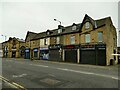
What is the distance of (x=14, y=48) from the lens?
205ft

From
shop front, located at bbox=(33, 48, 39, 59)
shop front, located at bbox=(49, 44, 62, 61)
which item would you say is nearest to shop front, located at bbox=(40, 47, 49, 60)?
shop front, located at bbox=(49, 44, 62, 61)

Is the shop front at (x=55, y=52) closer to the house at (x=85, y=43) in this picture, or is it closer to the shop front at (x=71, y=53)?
the house at (x=85, y=43)

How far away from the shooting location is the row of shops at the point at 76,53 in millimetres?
27188

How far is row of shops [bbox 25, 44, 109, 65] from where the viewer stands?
27.2 metres

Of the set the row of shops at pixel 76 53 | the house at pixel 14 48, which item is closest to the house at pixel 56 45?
the row of shops at pixel 76 53

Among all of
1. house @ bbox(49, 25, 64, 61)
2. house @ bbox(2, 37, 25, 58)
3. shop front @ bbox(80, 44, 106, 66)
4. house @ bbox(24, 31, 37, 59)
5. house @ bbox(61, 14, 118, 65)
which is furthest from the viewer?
house @ bbox(2, 37, 25, 58)

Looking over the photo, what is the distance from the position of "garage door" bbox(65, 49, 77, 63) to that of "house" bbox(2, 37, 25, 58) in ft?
97.7

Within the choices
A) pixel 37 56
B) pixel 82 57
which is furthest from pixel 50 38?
pixel 82 57

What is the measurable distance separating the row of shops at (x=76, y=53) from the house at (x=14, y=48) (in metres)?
19.6

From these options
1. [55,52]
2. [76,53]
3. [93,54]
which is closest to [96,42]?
[93,54]

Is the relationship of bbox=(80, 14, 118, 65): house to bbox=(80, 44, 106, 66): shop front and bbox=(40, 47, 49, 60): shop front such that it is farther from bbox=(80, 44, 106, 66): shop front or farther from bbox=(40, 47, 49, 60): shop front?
bbox=(40, 47, 49, 60): shop front

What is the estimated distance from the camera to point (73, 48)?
105 feet

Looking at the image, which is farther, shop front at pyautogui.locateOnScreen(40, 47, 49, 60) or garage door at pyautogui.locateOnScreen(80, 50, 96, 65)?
shop front at pyautogui.locateOnScreen(40, 47, 49, 60)

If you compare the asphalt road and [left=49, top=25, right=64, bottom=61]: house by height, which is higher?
[left=49, top=25, right=64, bottom=61]: house
